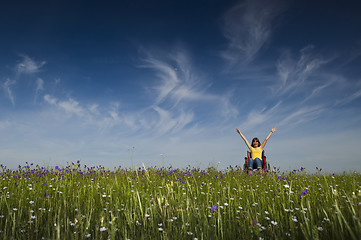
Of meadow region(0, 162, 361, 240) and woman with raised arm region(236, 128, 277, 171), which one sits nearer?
meadow region(0, 162, 361, 240)

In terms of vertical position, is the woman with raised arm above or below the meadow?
above

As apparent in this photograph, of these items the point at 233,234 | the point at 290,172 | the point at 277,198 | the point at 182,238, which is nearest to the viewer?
the point at 182,238

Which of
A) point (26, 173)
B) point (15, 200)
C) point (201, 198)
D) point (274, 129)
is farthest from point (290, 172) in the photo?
point (26, 173)

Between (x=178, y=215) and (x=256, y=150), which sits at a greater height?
(x=256, y=150)

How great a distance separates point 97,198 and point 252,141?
8.86 meters

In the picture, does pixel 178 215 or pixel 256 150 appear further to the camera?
pixel 256 150

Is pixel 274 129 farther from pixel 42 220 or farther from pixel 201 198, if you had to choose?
pixel 42 220

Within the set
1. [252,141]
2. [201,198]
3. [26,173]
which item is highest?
[252,141]

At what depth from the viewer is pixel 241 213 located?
3539 millimetres

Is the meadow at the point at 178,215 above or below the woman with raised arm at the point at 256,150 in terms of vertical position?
below

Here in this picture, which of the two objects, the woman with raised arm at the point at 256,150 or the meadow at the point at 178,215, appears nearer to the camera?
the meadow at the point at 178,215

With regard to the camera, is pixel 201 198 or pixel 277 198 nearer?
pixel 277 198

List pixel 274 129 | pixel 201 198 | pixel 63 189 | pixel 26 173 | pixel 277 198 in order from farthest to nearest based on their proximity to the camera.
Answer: pixel 274 129, pixel 26 173, pixel 63 189, pixel 201 198, pixel 277 198

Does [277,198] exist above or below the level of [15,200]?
below
